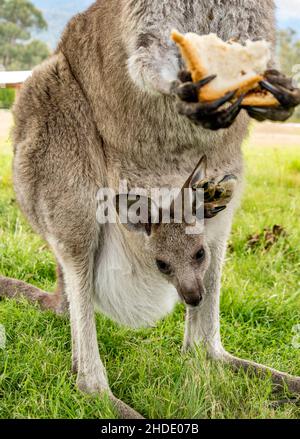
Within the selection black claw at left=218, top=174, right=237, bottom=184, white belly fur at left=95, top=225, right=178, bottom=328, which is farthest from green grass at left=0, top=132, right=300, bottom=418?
black claw at left=218, top=174, right=237, bottom=184

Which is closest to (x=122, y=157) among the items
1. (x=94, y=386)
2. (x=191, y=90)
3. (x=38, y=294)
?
(x=191, y=90)

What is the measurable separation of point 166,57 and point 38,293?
1.53m

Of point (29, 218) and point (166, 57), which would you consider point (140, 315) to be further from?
point (166, 57)

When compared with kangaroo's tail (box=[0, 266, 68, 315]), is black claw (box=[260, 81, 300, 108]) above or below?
above

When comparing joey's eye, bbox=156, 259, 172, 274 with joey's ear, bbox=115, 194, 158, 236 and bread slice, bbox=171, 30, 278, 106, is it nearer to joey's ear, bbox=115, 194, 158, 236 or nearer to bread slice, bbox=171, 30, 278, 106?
joey's ear, bbox=115, 194, 158, 236

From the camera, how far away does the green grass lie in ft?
8.13

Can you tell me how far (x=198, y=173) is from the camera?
2518 mm

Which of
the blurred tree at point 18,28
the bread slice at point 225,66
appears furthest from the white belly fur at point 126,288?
the blurred tree at point 18,28

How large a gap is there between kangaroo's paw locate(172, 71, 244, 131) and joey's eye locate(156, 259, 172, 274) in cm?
73

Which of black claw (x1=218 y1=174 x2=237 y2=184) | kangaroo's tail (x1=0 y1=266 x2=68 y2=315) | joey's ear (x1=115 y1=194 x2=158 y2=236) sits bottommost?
kangaroo's tail (x1=0 y1=266 x2=68 y2=315)

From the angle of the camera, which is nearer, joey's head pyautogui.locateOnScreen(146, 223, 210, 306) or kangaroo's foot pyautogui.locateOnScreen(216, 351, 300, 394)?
joey's head pyautogui.locateOnScreen(146, 223, 210, 306)

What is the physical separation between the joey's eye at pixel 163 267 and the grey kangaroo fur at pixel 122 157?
25 mm

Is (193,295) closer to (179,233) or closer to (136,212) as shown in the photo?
(179,233)
